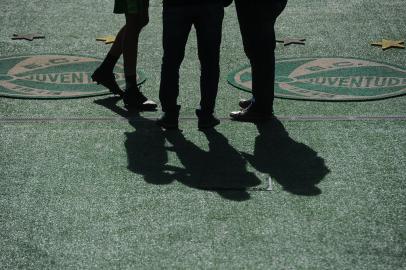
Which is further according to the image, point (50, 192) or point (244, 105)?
point (244, 105)

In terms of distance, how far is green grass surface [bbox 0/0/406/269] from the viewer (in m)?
4.85

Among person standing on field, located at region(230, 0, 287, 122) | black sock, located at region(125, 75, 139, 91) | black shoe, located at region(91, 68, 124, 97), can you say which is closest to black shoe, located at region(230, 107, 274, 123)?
person standing on field, located at region(230, 0, 287, 122)

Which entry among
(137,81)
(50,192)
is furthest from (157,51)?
(50,192)

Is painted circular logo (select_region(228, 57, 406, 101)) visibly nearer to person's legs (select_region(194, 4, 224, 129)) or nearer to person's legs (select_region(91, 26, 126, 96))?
person's legs (select_region(194, 4, 224, 129))

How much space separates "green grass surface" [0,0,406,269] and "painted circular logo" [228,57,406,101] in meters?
0.21

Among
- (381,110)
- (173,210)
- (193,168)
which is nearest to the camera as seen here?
(173,210)

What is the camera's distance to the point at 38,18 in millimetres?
10305

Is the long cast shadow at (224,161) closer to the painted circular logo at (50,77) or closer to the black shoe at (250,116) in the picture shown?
the black shoe at (250,116)

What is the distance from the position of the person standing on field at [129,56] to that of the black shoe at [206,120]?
0.66m

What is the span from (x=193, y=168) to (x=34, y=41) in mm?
3839

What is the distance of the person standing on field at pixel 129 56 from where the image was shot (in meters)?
7.07

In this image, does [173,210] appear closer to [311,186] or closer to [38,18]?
[311,186]

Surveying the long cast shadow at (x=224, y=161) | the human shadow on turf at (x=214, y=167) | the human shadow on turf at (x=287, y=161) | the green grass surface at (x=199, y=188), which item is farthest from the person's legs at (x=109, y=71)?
the human shadow on turf at (x=287, y=161)

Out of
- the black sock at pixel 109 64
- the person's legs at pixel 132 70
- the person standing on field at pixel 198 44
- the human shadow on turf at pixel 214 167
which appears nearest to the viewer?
the human shadow on turf at pixel 214 167
